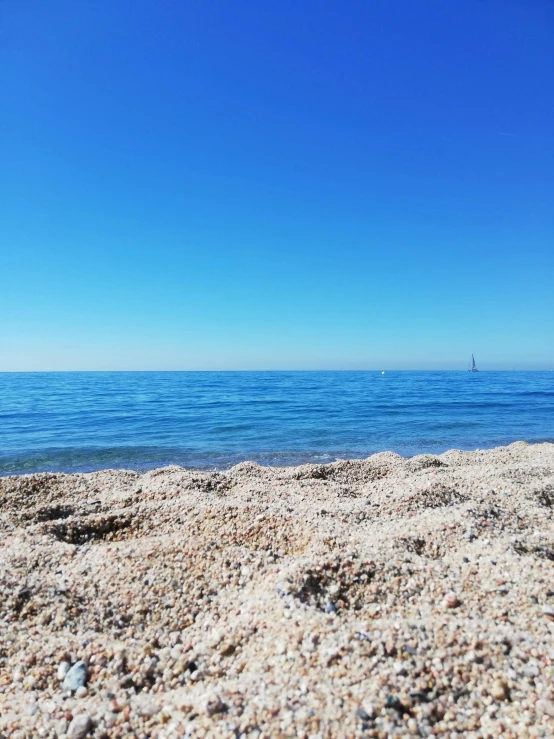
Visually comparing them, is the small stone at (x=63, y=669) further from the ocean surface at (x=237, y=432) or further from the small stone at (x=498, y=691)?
the ocean surface at (x=237, y=432)

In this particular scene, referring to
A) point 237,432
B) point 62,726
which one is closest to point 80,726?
point 62,726

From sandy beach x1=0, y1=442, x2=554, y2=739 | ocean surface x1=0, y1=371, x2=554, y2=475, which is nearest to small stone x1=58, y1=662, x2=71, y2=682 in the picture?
sandy beach x1=0, y1=442, x2=554, y2=739

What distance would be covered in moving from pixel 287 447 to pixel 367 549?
32.0 feet

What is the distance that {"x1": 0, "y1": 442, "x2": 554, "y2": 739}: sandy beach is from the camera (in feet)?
6.49

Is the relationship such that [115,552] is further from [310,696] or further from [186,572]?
[310,696]

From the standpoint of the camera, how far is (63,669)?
7.98ft

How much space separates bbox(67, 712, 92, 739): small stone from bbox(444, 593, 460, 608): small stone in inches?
90.9

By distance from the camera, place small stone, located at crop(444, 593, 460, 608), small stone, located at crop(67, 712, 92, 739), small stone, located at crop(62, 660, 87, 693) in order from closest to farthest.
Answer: small stone, located at crop(67, 712, 92, 739)
small stone, located at crop(62, 660, 87, 693)
small stone, located at crop(444, 593, 460, 608)

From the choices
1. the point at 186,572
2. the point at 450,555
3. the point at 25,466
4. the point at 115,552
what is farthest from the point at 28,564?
the point at 25,466

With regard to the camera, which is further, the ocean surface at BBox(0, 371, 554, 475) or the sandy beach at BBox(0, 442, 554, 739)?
the ocean surface at BBox(0, 371, 554, 475)

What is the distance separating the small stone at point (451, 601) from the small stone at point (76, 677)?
7.93ft

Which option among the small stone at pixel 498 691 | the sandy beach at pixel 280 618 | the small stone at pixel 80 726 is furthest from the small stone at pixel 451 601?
the small stone at pixel 80 726

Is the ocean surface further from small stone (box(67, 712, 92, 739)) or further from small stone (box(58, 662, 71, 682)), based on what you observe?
small stone (box(67, 712, 92, 739))

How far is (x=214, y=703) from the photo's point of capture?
201 centimetres
